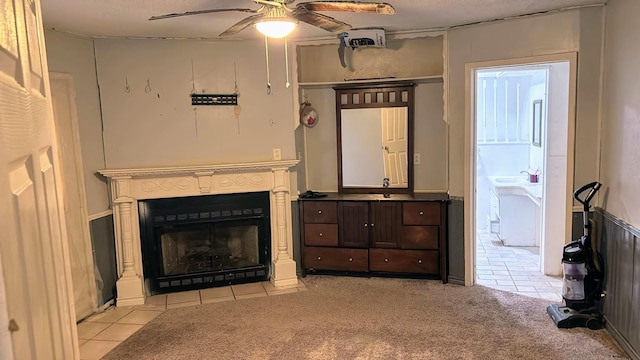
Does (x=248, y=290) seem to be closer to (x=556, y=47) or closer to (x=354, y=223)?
(x=354, y=223)

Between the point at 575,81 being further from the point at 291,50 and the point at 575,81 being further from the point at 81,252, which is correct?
the point at 81,252

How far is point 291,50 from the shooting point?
15.0ft

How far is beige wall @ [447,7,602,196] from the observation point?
3.64m

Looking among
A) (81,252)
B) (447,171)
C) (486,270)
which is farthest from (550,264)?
(81,252)

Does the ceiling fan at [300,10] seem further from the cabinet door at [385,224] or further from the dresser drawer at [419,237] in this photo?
the dresser drawer at [419,237]

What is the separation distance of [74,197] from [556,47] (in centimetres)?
411

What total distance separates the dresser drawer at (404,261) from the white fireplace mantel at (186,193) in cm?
82

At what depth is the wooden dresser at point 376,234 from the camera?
4434mm

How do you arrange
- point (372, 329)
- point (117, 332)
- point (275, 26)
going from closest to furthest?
point (275, 26) → point (372, 329) → point (117, 332)

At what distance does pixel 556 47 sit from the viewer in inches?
148

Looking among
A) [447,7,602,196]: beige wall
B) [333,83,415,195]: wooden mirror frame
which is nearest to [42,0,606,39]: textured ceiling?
[447,7,602,196]: beige wall

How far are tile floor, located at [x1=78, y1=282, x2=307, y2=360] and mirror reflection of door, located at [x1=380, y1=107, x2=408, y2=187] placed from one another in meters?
1.45

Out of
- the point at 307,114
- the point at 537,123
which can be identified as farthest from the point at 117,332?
the point at 537,123

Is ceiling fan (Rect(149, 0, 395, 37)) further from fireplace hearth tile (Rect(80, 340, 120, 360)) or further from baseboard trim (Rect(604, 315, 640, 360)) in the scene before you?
baseboard trim (Rect(604, 315, 640, 360))
